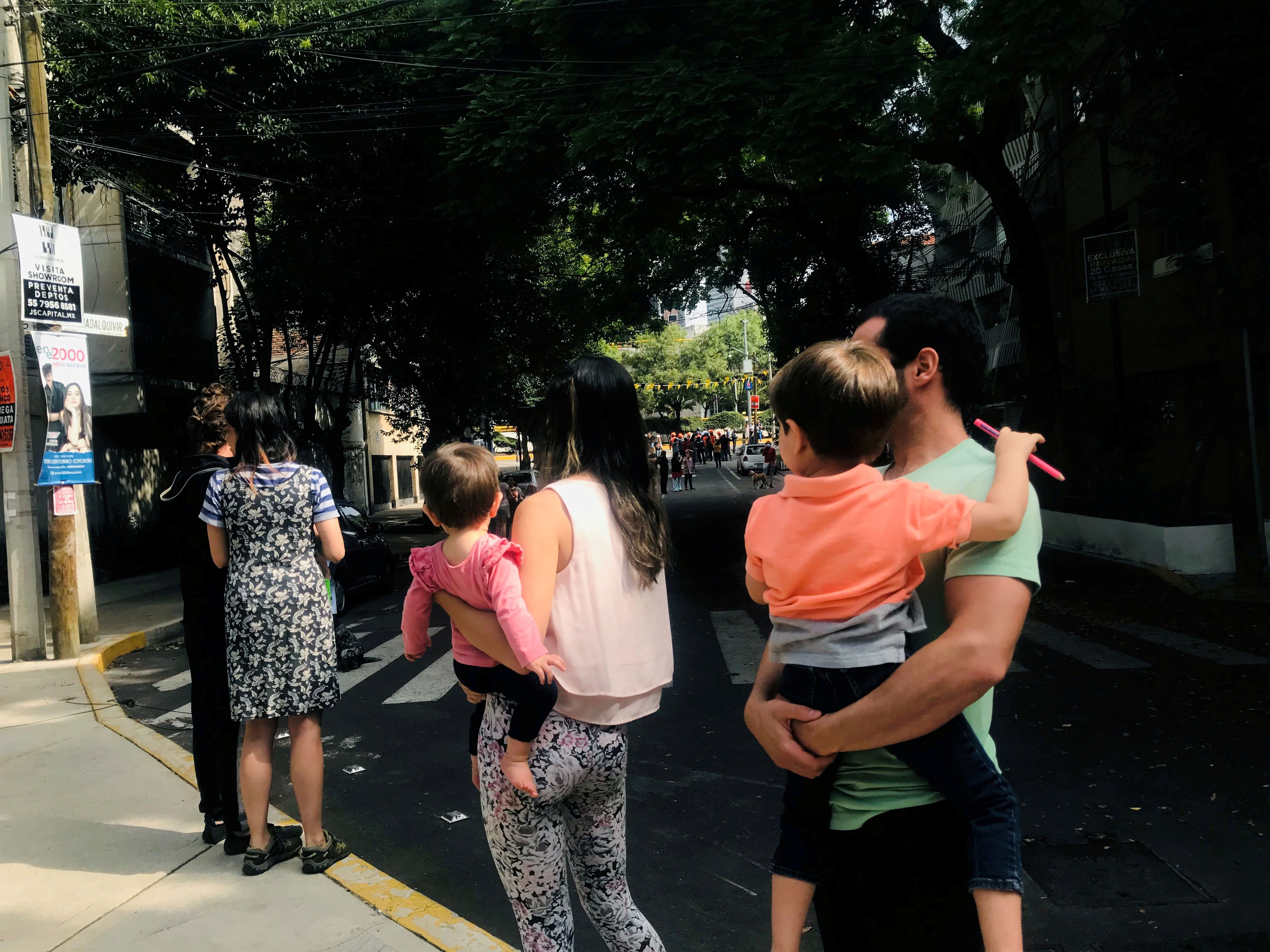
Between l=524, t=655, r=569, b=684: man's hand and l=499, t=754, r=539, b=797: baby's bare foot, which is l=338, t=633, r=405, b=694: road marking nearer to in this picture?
l=499, t=754, r=539, b=797: baby's bare foot

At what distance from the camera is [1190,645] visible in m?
8.29

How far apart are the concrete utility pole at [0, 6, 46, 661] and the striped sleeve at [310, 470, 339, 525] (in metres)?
7.49

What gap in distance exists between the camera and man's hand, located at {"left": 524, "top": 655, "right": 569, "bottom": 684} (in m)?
2.23

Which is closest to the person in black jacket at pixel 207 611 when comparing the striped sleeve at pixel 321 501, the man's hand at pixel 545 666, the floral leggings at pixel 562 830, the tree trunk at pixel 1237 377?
the striped sleeve at pixel 321 501

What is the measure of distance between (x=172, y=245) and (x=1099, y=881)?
71.6ft

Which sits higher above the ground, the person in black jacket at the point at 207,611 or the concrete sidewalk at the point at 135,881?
the person in black jacket at the point at 207,611

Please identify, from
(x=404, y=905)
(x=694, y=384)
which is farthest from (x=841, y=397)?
(x=694, y=384)

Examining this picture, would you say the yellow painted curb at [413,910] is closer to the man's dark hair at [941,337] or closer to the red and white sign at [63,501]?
the man's dark hair at [941,337]

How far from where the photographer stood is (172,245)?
21094 mm

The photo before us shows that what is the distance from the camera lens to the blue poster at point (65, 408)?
385 inches

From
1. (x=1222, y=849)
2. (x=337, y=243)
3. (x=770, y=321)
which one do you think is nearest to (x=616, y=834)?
(x=1222, y=849)

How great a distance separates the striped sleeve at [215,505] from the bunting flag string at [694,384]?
64.8 metres

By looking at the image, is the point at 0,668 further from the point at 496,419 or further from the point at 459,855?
the point at 496,419

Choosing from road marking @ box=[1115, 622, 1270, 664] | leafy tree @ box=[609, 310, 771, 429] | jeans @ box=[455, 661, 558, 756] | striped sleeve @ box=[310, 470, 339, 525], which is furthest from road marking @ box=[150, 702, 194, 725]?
leafy tree @ box=[609, 310, 771, 429]
